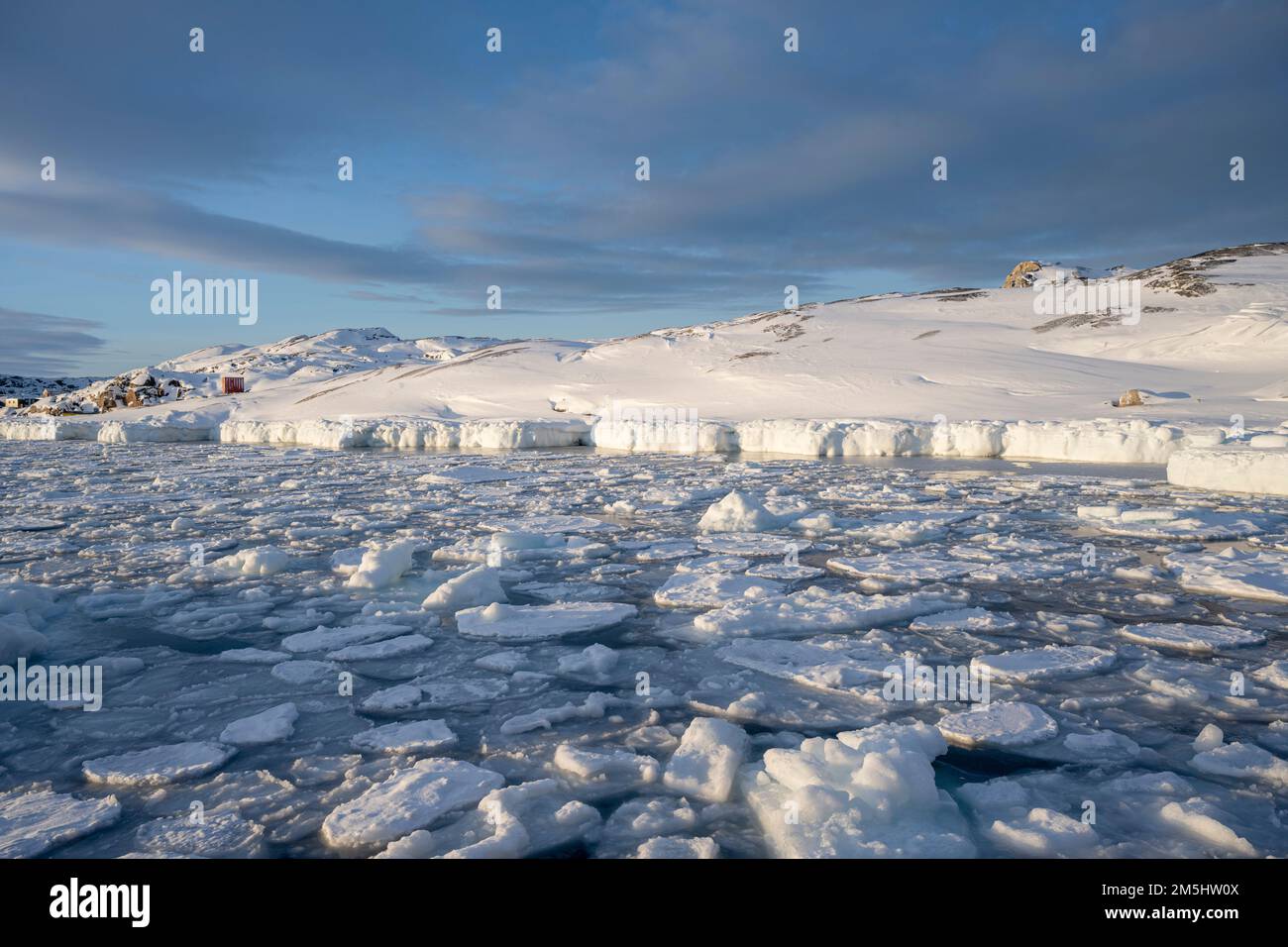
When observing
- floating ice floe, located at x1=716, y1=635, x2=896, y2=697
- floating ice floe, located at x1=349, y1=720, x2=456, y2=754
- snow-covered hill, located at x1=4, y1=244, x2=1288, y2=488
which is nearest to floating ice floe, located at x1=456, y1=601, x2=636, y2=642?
floating ice floe, located at x1=716, y1=635, x2=896, y2=697

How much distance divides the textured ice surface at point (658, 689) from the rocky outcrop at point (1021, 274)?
4491cm

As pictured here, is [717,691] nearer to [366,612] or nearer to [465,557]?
[366,612]

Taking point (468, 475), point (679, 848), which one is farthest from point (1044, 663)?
point (468, 475)

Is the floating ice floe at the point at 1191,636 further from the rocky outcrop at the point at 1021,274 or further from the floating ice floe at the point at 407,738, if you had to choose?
the rocky outcrop at the point at 1021,274

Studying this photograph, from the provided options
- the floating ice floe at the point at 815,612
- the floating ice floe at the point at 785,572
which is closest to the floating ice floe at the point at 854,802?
the floating ice floe at the point at 815,612

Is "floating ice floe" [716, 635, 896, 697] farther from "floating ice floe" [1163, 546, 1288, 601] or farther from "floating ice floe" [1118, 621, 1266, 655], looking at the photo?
"floating ice floe" [1163, 546, 1288, 601]

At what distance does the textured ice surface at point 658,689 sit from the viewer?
8.88ft

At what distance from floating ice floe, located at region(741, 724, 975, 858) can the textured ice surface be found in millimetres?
12

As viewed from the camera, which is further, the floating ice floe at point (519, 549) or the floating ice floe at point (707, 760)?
the floating ice floe at point (519, 549)

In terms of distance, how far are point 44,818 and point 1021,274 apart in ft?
→ 186

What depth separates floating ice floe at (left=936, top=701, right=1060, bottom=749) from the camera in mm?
3365

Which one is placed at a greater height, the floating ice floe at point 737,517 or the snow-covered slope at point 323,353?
→ the snow-covered slope at point 323,353
